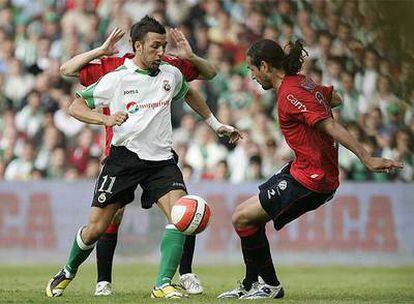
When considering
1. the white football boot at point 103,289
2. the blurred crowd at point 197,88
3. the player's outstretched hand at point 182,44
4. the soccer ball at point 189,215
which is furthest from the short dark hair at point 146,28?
the blurred crowd at point 197,88

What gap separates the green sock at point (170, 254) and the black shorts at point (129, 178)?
1.35ft

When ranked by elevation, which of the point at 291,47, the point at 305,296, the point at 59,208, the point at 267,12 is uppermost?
the point at 267,12

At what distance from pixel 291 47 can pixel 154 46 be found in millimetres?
1219

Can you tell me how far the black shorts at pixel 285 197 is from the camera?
9.52 m

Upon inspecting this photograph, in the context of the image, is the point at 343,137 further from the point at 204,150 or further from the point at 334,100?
the point at 204,150

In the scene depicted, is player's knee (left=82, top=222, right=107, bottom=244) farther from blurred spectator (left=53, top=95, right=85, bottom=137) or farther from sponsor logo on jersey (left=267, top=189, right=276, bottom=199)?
blurred spectator (left=53, top=95, right=85, bottom=137)

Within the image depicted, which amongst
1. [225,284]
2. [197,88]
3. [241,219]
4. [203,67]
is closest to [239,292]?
[241,219]

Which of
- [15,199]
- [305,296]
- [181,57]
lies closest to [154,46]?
[181,57]

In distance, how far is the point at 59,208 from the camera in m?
18.4

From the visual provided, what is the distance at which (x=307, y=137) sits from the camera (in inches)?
372

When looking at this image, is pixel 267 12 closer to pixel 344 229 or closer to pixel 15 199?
pixel 344 229

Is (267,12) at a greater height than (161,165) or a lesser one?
greater

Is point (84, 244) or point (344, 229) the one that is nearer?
point (84, 244)

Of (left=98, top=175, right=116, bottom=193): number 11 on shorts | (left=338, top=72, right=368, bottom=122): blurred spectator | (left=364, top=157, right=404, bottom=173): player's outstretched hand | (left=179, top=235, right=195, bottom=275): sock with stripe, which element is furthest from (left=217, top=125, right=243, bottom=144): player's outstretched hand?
(left=338, top=72, right=368, bottom=122): blurred spectator
